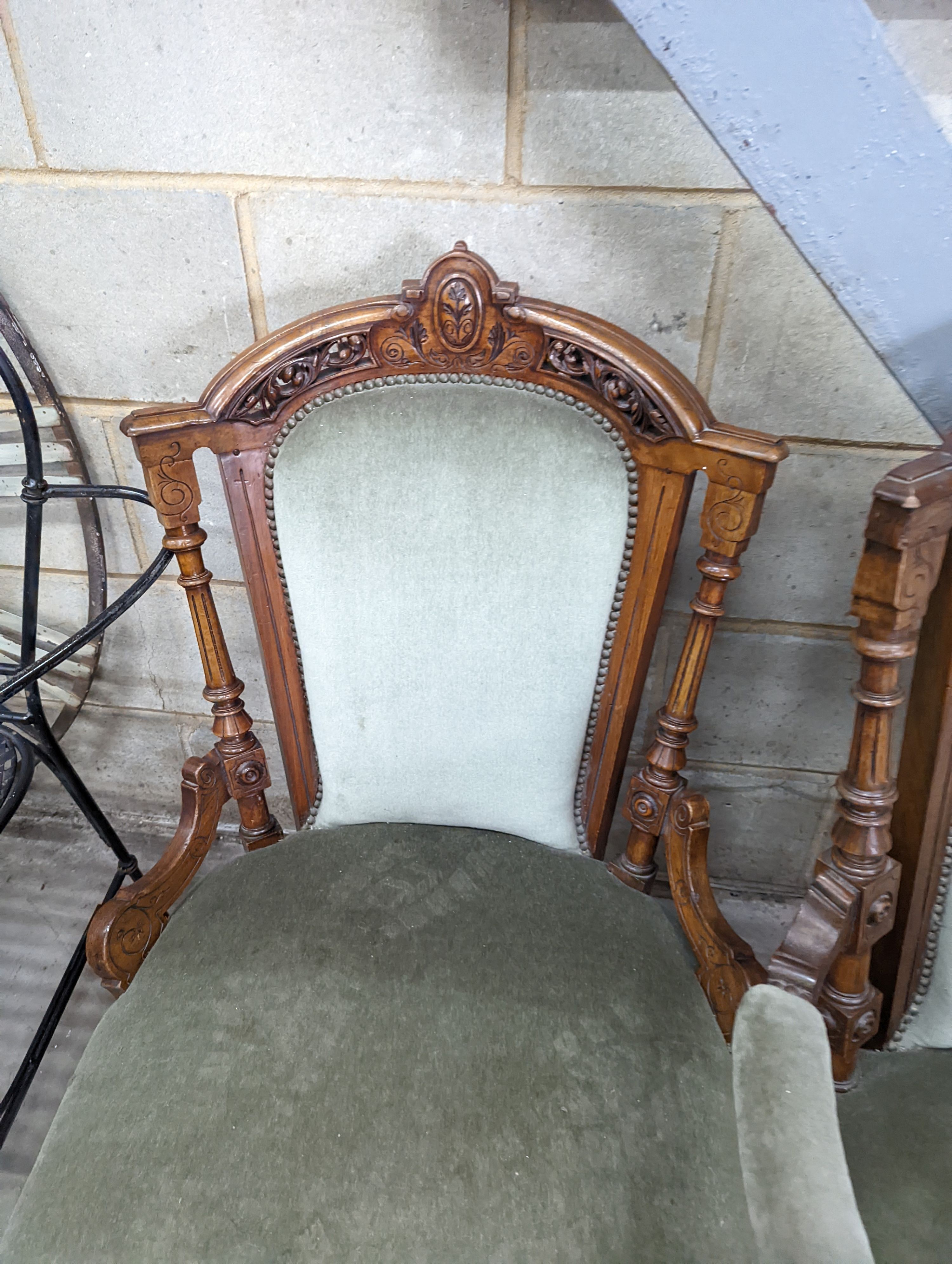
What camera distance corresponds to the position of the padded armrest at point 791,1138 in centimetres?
50

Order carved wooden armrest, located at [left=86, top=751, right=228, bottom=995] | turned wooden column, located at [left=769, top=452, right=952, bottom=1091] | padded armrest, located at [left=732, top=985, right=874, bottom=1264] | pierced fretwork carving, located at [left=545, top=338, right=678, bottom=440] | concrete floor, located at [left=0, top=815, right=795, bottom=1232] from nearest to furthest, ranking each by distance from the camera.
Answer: padded armrest, located at [left=732, top=985, right=874, bottom=1264], turned wooden column, located at [left=769, top=452, right=952, bottom=1091], pierced fretwork carving, located at [left=545, top=338, right=678, bottom=440], carved wooden armrest, located at [left=86, top=751, right=228, bottom=995], concrete floor, located at [left=0, top=815, right=795, bottom=1232]

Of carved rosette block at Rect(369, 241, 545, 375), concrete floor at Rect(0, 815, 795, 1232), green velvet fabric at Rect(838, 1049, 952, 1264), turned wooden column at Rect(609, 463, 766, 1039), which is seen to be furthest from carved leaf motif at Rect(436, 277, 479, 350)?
concrete floor at Rect(0, 815, 795, 1232)

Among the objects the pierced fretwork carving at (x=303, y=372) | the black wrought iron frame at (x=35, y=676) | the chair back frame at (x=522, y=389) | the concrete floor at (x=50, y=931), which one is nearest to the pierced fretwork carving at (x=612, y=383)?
the chair back frame at (x=522, y=389)

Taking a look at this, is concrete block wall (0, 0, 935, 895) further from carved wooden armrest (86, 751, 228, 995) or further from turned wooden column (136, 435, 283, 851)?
carved wooden armrest (86, 751, 228, 995)

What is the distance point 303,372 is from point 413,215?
0.31 m

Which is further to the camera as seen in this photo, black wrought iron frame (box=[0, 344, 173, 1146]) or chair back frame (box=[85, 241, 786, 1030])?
black wrought iron frame (box=[0, 344, 173, 1146])

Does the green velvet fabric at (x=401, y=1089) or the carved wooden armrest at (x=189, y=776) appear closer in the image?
the green velvet fabric at (x=401, y=1089)

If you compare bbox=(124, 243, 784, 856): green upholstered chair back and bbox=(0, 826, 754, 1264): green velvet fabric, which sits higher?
bbox=(124, 243, 784, 856): green upholstered chair back

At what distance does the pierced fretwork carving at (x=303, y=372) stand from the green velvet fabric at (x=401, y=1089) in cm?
51

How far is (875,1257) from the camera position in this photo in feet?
2.02

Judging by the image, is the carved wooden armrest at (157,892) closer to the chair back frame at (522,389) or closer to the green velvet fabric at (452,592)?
the chair back frame at (522,389)

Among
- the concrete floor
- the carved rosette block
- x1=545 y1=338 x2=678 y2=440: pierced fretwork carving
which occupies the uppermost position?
the carved rosette block

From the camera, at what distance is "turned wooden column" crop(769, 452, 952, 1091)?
0.60 m

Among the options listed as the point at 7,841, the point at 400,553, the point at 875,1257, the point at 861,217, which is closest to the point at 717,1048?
the point at 875,1257
